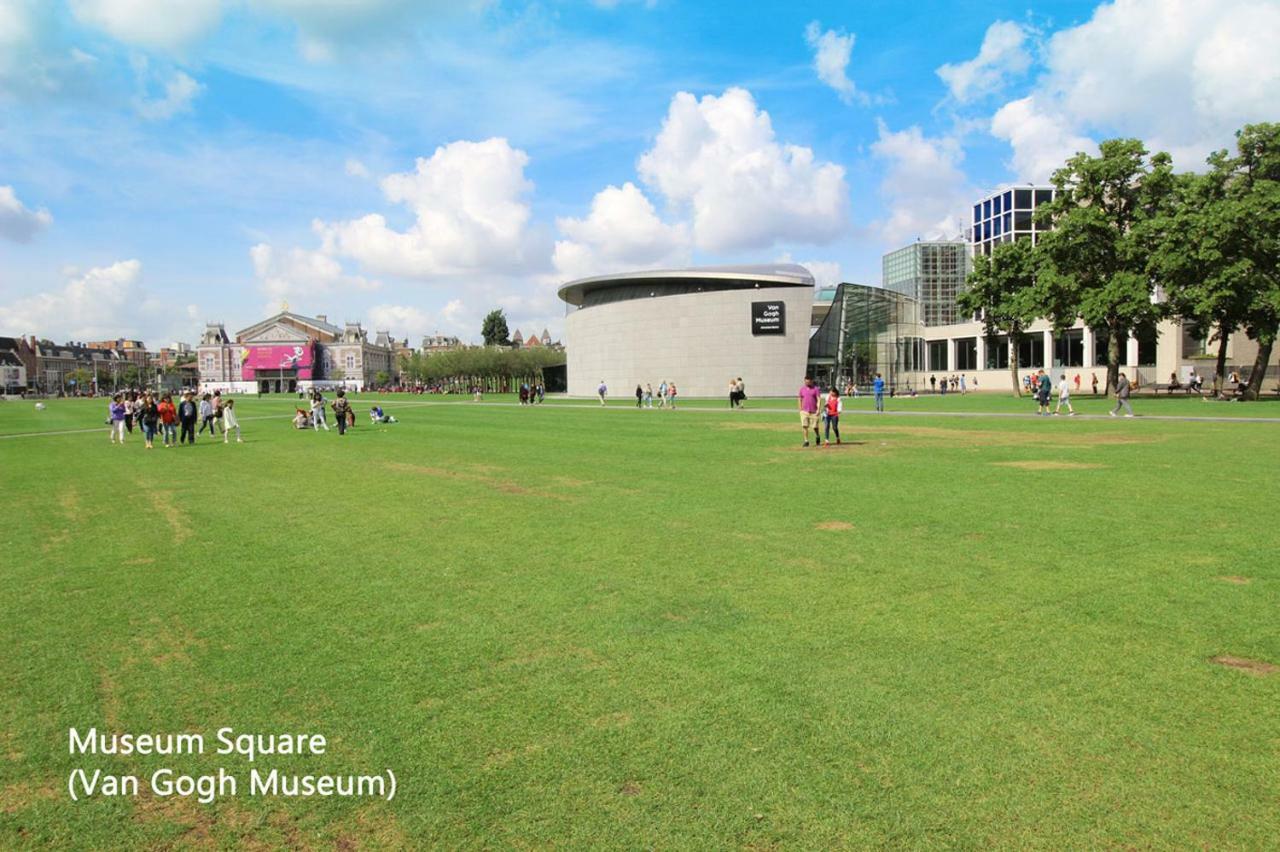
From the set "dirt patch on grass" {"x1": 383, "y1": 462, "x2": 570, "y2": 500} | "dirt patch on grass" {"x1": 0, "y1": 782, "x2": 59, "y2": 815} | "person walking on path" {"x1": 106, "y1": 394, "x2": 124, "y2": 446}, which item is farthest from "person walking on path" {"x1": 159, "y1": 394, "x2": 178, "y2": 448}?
"dirt patch on grass" {"x1": 0, "y1": 782, "x2": 59, "y2": 815}

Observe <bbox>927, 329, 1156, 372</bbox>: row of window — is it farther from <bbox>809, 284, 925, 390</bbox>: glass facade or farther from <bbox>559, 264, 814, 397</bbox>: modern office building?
<bbox>559, 264, 814, 397</bbox>: modern office building

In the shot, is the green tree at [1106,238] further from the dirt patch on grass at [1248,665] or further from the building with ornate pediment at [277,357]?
the building with ornate pediment at [277,357]

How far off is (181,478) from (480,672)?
49.7 ft

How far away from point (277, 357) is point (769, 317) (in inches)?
5162

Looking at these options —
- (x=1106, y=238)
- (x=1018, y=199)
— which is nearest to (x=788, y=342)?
(x=1106, y=238)

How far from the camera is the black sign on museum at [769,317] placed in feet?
237

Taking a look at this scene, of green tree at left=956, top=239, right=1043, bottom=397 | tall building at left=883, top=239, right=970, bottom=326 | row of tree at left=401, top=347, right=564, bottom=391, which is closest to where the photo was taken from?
green tree at left=956, top=239, right=1043, bottom=397

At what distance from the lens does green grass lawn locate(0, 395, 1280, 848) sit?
3.62 meters

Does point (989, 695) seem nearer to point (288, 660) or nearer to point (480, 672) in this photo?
point (480, 672)

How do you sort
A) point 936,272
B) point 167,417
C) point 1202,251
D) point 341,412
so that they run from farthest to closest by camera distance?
point 936,272 → point 1202,251 → point 341,412 → point 167,417

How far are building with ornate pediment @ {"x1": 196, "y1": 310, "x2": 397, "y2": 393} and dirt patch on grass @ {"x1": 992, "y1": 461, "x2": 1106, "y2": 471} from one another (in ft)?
526

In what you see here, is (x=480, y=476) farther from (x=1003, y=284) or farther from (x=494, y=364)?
(x=494, y=364)

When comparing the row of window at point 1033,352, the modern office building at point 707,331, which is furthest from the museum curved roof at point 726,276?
the row of window at point 1033,352

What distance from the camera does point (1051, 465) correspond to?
15.6 meters
